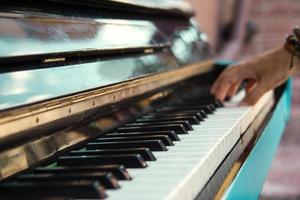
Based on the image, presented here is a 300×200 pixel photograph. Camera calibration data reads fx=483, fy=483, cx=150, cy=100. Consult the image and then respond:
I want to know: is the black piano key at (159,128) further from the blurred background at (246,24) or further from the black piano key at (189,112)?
the blurred background at (246,24)

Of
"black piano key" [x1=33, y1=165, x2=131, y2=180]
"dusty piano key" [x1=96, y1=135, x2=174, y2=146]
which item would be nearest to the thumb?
"dusty piano key" [x1=96, y1=135, x2=174, y2=146]

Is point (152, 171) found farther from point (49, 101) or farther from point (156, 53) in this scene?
point (156, 53)

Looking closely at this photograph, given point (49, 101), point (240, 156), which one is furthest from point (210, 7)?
point (49, 101)

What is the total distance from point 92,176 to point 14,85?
0.81 feet

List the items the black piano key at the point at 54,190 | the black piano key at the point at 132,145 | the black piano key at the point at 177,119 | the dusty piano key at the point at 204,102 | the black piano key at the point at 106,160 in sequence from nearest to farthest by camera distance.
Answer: the black piano key at the point at 54,190 → the black piano key at the point at 106,160 → the black piano key at the point at 132,145 → the black piano key at the point at 177,119 → the dusty piano key at the point at 204,102

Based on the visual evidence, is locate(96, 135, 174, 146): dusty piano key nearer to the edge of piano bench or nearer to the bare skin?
the edge of piano bench

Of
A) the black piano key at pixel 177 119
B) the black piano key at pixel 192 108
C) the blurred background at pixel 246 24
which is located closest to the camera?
the black piano key at pixel 177 119

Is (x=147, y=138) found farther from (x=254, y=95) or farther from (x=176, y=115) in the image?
(x=254, y=95)

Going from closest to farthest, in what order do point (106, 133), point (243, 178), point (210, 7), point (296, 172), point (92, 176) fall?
point (92, 176) < point (243, 178) < point (106, 133) < point (296, 172) < point (210, 7)

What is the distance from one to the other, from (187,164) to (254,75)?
1.05 meters

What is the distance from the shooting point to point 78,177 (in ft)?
2.70

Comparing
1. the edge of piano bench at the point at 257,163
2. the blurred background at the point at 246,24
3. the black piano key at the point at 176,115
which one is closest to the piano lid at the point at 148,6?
the black piano key at the point at 176,115

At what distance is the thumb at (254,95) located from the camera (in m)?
1.76

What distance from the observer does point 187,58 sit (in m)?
2.02
